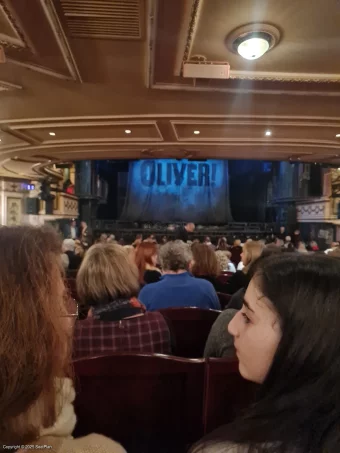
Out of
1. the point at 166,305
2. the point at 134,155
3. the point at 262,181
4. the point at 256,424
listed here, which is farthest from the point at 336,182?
the point at 256,424

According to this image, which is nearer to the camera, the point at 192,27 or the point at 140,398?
the point at 140,398

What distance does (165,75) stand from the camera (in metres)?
3.42

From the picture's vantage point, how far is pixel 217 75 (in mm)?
3189

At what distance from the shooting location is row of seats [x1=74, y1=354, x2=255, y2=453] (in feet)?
4.44

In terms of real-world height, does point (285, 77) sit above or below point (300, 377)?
above

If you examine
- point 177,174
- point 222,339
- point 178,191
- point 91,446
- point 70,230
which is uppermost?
point 177,174

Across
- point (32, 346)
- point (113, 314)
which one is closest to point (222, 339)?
point (113, 314)

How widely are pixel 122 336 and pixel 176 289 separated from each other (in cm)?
104

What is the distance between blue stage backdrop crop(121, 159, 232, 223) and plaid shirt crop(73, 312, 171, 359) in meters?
15.8

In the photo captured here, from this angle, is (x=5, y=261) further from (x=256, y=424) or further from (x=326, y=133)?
(x=326, y=133)

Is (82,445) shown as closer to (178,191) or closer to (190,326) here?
(190,326)

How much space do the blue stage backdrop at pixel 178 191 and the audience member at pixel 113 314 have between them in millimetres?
15647

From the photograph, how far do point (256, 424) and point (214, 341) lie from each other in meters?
1.13

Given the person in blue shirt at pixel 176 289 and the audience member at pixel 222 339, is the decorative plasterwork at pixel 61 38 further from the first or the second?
the audience member at pixel 222 339
